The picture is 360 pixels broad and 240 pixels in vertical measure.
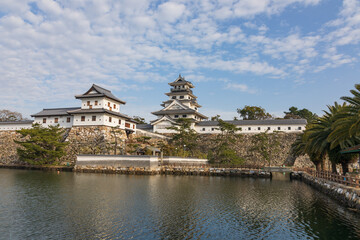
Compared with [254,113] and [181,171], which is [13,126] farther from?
[254,113]

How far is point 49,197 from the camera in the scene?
20.4m

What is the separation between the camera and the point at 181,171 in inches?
1672

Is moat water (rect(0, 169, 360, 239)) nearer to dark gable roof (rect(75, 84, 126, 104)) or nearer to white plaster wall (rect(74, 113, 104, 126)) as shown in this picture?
white plaster wall (rect(74, 113, 104, 126))

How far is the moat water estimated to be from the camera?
13016 mm

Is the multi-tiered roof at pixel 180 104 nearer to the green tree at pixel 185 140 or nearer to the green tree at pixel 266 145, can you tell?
the green tree at pixel 185 140

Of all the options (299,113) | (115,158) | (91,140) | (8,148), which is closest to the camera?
(115,158)

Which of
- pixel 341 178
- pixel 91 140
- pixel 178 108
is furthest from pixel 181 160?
pixel 341 178

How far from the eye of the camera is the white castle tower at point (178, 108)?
58469mm

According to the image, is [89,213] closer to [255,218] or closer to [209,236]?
[209,236]

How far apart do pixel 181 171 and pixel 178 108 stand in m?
23.2

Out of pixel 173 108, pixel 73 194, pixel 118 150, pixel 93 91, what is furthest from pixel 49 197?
pixel 173 108

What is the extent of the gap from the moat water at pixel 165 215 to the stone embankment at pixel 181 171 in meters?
16.4

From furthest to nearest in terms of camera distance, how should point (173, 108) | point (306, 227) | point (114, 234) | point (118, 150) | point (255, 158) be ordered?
1. point (173, 108)
2. point (255, 158)
3. point (118, 150)
4. point (306, 227)
5. point (114, 234)

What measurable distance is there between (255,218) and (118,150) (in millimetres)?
33698
